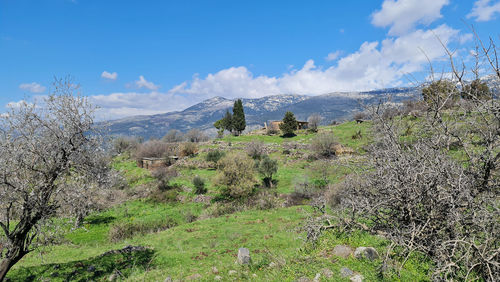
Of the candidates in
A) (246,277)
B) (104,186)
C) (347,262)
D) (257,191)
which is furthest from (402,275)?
(257,191)

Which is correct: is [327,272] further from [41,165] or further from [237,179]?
[237,179]

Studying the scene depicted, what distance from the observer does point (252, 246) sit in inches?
556

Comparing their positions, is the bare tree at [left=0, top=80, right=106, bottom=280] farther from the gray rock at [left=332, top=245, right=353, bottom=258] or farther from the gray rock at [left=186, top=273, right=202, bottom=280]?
the gray rock at [left=332, top=245, right=353, bottom=258]

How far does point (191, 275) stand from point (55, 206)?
6.07m

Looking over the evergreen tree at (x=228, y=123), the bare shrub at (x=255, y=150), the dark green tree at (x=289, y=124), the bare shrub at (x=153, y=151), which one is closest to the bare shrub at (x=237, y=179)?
the bare shrub at (x=255, y=150)

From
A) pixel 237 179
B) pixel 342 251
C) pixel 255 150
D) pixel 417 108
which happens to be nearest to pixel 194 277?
pixel 342 251

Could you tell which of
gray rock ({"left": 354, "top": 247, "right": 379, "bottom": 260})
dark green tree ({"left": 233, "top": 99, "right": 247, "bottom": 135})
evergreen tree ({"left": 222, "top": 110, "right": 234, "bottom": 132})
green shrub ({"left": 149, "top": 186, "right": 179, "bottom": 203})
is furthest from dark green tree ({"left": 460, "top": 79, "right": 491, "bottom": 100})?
evergreen tree ({"left": 222, "top": 110, "right": 234, "bottom": 132})

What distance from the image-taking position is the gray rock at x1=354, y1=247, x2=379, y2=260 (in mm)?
7108

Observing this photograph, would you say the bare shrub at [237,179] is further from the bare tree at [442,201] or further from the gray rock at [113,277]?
the bare tree at [442,201]

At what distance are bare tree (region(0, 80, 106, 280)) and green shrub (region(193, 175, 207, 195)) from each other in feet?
66.4

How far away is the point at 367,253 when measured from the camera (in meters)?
7.20

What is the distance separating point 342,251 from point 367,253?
80 centimetres

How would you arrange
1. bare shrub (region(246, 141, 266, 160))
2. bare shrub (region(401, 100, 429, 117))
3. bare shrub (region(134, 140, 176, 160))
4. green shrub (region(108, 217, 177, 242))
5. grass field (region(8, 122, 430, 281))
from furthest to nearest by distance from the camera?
bare shrub (region(134, 140, 176, 160)) → bare shrub (region(246, 141, 266, 160)) → green shrub (region(108, 217, 177, 242)) → grass field (region(8, 122, 430, 281)) → bare shrub (region(401, 100, 429, 117))

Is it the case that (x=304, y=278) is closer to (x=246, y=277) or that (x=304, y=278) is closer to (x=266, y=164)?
(x=246, y=277)
